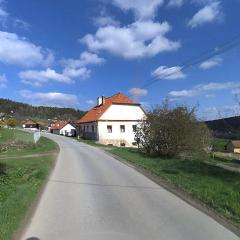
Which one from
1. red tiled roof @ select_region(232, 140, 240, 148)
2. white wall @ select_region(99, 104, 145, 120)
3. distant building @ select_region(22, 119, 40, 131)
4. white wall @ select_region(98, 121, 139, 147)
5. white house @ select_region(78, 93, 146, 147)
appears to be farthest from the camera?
distant building @ select_region(22, 119, 40, 131)

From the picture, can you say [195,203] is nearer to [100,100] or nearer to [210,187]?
[210,187]

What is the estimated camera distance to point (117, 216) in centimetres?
1038

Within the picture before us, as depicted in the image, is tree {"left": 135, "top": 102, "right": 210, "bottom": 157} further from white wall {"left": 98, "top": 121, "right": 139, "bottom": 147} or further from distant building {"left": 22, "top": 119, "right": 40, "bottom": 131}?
distant building {"left": 22, "top": 119, "right": 40, "bottom": 131}

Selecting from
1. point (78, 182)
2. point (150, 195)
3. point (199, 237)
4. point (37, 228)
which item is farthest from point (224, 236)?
point (78, 182)

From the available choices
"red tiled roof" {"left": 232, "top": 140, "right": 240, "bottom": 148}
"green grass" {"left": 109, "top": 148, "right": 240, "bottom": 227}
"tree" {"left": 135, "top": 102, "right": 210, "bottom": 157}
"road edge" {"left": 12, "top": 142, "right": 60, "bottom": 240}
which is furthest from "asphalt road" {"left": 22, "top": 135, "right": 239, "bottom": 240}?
"red tiled roof" {"left": 232, "top": 140, "right": 240, "bottom": 148}

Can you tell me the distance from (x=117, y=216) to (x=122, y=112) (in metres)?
57.9

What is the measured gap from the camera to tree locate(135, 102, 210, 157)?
3089cm

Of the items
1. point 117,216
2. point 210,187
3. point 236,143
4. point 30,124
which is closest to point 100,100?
point 236,143

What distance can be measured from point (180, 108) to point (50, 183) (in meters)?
16.1

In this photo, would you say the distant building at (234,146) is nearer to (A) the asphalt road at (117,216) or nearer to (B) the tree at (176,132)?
(B) the tree at (176,132)

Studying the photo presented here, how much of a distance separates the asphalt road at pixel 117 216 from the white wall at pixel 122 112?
5068 cm

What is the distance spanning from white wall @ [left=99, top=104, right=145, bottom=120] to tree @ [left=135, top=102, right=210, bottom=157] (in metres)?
33.6

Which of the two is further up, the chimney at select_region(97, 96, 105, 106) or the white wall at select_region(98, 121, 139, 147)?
the chimney at select_region(97, 96, 105, 106)

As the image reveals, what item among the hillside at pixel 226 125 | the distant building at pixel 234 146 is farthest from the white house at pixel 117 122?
the distant building at pixel 234 146
